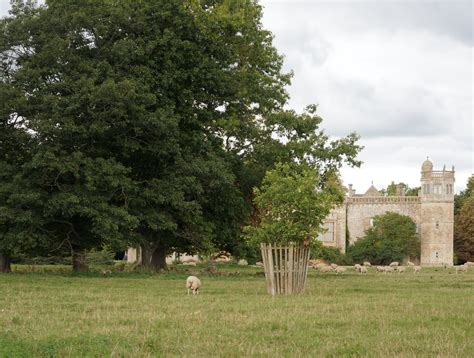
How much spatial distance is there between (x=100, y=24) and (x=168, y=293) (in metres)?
13.1

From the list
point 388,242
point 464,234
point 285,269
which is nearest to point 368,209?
point 388,242

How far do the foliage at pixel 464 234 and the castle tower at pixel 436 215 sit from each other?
141 inches

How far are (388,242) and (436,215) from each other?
7480 mm

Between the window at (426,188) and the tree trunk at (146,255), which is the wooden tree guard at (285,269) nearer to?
the tree trunk at (146,255)

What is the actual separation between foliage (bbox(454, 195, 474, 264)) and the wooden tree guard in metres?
58.1

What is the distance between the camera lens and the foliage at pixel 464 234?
75.1 metres

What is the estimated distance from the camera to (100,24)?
28828 mm

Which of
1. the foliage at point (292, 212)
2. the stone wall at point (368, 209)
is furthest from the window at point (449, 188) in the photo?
the foliage at point (292, 212)

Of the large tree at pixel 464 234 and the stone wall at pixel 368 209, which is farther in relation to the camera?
the large tree at pixel 464 234

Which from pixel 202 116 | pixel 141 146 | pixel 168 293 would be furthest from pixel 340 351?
pixel 202 116

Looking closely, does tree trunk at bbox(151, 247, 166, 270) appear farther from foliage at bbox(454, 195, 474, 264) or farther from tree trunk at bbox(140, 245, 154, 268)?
foliage at bbox(454, 195, 474, 264)

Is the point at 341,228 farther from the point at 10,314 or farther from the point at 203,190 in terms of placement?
the point at 10,314

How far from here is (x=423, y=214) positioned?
240 feet

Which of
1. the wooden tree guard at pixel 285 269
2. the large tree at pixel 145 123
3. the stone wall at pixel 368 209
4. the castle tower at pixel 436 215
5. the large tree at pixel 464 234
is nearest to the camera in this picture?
the wooden tree guard at pixel 285 269
